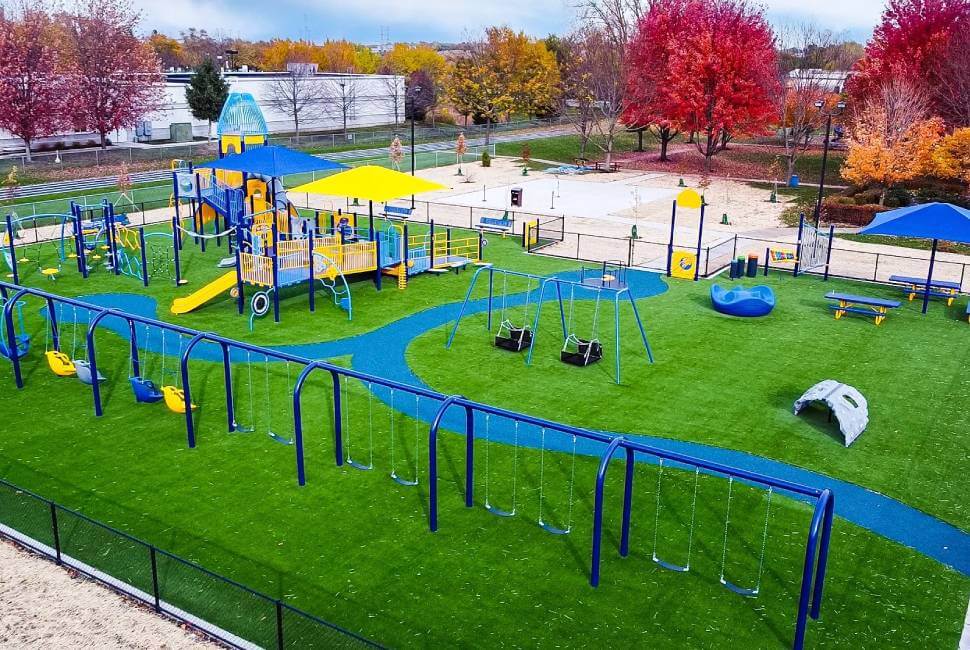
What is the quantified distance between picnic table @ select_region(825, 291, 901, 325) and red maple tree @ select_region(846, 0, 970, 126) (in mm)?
26545

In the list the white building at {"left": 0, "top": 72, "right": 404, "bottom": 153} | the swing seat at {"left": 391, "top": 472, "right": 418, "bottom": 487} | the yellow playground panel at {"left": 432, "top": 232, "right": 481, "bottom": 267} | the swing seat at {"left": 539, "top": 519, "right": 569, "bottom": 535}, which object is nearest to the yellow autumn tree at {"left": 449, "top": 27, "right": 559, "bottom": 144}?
the white building at {"left": 0, "top": 72, "right": 404, "bottom": 153}

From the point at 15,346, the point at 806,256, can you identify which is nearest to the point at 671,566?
the point at 15,346

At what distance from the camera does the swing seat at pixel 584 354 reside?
19.9m

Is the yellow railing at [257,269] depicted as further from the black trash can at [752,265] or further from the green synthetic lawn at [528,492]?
the black trash can at [752,265]

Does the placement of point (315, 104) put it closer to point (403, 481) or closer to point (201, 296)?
point (201, 296)

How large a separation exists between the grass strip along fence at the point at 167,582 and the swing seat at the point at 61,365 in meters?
5.60

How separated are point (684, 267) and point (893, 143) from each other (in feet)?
62.7

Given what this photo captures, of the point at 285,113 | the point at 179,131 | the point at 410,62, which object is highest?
the point at 410,62

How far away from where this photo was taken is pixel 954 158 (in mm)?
40281

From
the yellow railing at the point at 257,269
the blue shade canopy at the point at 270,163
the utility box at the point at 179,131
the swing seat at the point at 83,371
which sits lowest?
the swing seat at the point at 83,371

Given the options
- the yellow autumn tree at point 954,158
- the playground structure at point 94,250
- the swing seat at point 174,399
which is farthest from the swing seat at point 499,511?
the yellow autumn tree at point 954,158

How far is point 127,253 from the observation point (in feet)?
100

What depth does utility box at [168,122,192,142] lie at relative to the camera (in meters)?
71.1

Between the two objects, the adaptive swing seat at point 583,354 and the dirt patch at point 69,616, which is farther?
the adaptive swing seat at point 583,354
